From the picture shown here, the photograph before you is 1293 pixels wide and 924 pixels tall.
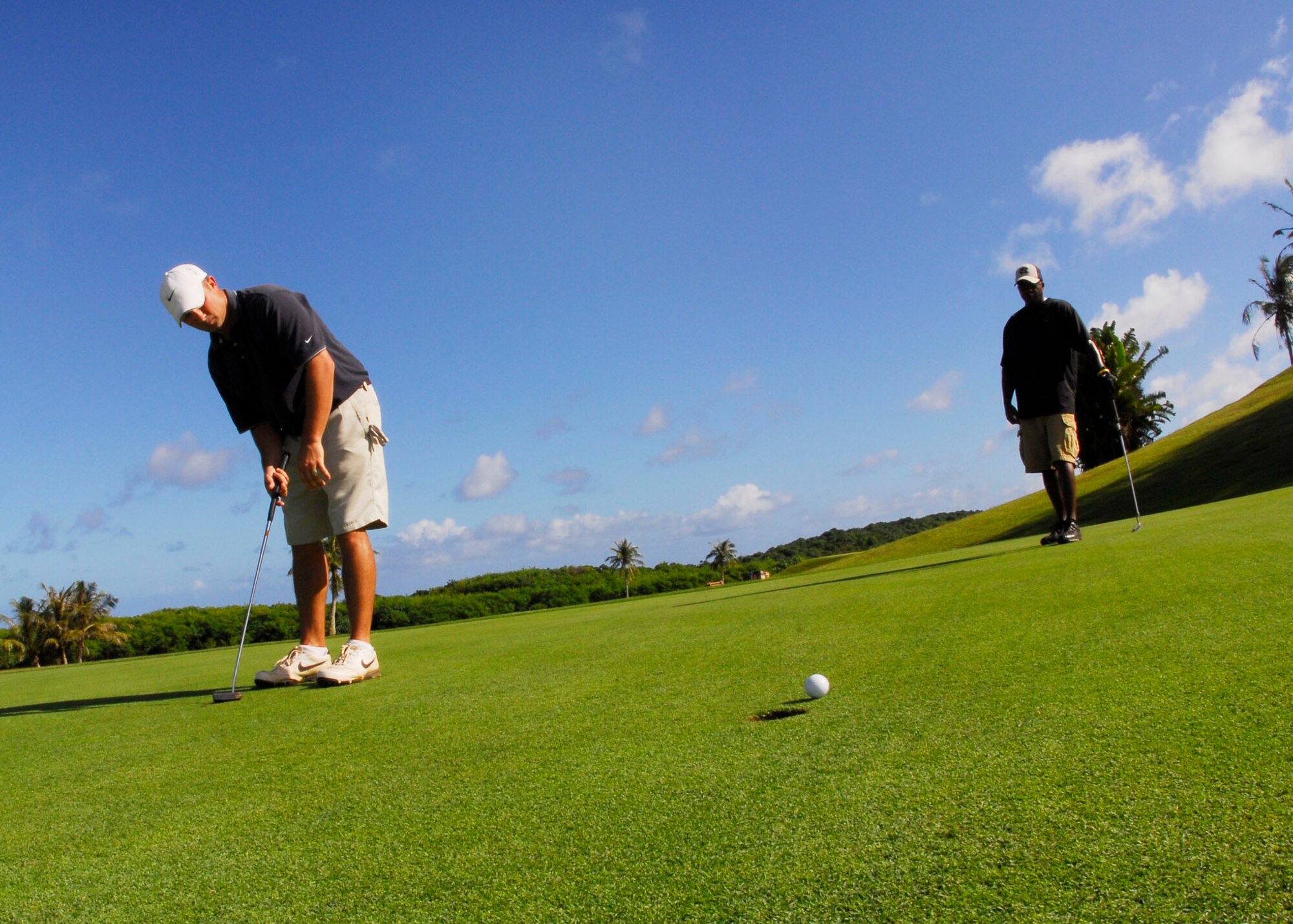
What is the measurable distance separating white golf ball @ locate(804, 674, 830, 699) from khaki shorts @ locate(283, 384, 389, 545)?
2.83 meters

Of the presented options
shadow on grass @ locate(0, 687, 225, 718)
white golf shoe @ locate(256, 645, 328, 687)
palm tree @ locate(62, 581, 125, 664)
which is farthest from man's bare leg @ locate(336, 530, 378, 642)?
palm tree @ locate(62, 581, 125, 664)

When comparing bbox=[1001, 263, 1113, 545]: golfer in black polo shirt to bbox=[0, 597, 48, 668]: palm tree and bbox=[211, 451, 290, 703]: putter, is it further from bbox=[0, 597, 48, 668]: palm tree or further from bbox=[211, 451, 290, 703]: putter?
bbox=[0, 597, 48, 668]: palm tree

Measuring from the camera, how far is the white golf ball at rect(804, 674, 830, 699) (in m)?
2.82

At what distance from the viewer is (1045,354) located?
25.3ft

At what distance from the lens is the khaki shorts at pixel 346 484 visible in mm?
4719

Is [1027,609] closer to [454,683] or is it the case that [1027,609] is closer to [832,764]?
[832,764]

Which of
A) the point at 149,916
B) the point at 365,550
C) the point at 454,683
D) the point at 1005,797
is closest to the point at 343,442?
the point at 365,550

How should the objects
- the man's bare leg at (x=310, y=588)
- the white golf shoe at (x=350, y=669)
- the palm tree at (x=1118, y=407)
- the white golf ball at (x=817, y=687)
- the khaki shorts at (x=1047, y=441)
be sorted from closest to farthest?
the white golf ball at (x=817, y=687)
the white golf shoe at (x=350, y=669)
the man's bare leg at (x=310, y=588)
the khaki shorts at (x=1047, y=441)
the palm tree at (x=1118, y=407)

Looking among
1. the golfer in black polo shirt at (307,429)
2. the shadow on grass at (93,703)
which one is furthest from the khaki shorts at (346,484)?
the shadow on grass at (93,703)

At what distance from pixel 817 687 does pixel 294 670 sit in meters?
3.12

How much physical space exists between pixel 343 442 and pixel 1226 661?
4.16 m

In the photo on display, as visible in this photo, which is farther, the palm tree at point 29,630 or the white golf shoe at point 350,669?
the palm tree at point 29,630

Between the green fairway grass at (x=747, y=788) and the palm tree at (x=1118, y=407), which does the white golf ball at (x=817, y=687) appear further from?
the palm tree at (x=1118, y=407)

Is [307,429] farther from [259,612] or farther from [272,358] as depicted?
[259,612]
